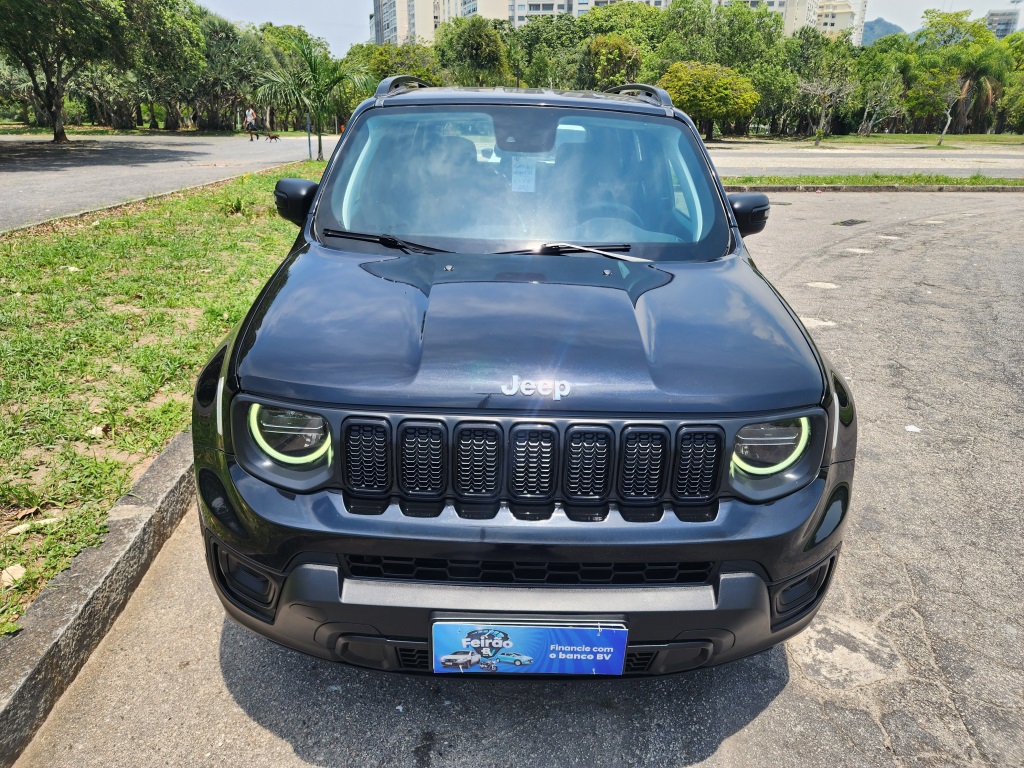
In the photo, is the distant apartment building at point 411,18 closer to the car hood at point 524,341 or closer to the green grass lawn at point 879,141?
the green grass lawn at point 879,141

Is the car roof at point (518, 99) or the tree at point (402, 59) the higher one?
the tree at point (402, 59)

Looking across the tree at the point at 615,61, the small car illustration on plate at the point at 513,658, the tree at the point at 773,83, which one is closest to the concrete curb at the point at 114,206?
the small car illustration on plate at the point at 513,658

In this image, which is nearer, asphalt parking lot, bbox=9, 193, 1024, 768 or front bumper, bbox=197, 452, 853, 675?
front bumper, bbox=197, 452, 853, 675

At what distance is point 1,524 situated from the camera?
291cm

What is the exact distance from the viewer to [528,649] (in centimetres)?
190

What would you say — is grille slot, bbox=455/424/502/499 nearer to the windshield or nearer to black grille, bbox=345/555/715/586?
black grille, bbox=345/555/715/586

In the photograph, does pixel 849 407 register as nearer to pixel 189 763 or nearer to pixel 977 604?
pixel 977 604

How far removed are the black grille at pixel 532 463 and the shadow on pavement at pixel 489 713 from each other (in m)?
0.60

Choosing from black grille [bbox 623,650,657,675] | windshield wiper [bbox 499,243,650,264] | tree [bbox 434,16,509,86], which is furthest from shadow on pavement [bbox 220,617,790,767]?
tree [bbox 434,16,509,86]

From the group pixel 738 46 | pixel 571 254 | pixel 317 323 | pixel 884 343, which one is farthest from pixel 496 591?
pixel 738 46

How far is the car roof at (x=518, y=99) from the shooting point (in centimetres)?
339

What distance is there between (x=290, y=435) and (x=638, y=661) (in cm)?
107

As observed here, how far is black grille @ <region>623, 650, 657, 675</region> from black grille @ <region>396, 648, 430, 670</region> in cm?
51

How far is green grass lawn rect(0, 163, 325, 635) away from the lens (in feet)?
9.82
